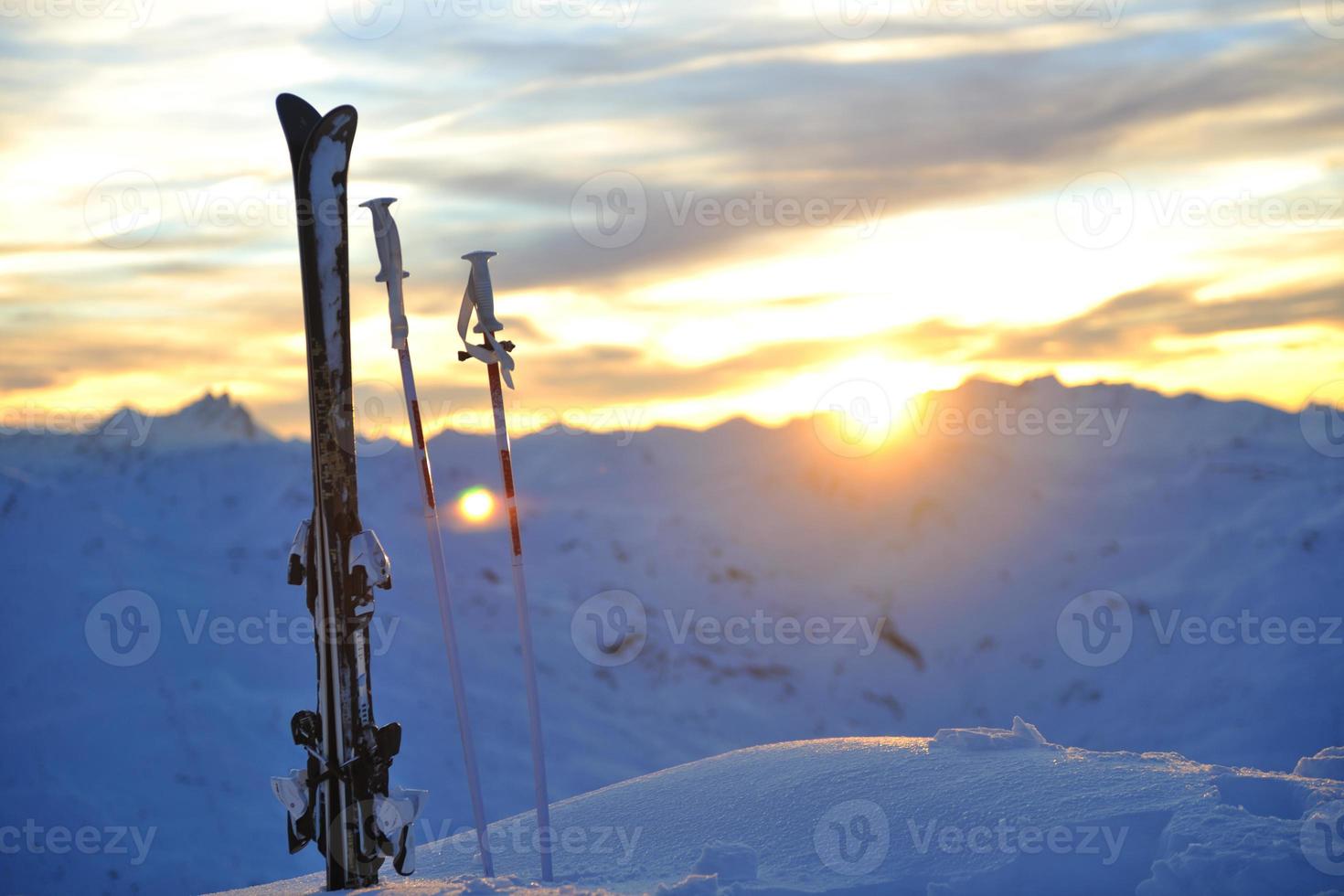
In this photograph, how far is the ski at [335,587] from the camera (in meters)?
6.57

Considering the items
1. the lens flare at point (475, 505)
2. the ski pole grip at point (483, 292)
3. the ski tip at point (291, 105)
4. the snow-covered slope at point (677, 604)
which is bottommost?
the snow-covered slope at point (677, 604)

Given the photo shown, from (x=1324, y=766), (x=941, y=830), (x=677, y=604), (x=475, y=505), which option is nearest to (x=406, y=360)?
(x=941, y=830)

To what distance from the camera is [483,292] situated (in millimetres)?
6449

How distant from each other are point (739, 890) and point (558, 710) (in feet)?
42.5

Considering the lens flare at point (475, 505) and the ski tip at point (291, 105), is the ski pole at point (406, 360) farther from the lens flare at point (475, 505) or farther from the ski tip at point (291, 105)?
the lens flare at point (475, 505)

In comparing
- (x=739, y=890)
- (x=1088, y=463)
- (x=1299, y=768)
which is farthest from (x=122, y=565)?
(x=1088, y=463)

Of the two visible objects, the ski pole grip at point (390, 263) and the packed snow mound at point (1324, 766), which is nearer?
the ski pole grip at point (390, 263)

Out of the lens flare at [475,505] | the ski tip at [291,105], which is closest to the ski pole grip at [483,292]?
the ski tip at [291,105]

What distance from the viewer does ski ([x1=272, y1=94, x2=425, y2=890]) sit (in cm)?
657

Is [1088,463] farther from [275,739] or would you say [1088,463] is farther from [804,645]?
[275,739]

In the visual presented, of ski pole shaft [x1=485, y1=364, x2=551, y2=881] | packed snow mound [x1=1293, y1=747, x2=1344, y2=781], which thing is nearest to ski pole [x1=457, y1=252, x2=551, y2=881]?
ski pole shaft [x1=485, y1=364, x2=551, y2=881]

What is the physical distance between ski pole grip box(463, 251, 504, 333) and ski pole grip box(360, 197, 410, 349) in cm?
37

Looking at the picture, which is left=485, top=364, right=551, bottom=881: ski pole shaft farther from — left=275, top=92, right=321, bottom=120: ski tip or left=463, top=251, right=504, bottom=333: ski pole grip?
left=275, top=92, right=321, bottom=120: ski tip

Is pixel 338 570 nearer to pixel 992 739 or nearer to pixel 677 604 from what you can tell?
pixel 992 739
